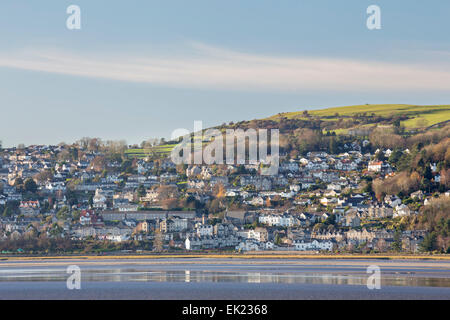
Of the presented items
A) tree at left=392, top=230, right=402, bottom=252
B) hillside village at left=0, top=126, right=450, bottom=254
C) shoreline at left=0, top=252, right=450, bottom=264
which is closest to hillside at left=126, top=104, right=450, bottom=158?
hillside village at left=0, top=126, right=450, bottom=254

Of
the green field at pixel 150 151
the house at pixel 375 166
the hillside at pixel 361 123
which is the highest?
the hillside at pixel 361 123

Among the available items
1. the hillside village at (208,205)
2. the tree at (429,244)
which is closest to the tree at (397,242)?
the hillside village at (208,205)

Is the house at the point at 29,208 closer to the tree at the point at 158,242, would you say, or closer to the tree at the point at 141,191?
the tree at the point at 141,191

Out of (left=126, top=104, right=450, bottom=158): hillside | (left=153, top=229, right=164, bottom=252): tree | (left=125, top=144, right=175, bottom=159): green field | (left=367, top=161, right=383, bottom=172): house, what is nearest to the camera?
(left=153, top=229, right=164, bottom=252): tree

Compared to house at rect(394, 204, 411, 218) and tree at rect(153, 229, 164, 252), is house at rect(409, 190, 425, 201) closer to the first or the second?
house at rect(394, 204, 411, 218)

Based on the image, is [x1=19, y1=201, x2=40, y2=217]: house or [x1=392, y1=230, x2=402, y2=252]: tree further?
[x1=19, y1=201, x2=40, y2=217]: house

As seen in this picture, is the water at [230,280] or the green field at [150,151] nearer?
the water at [230,280]
